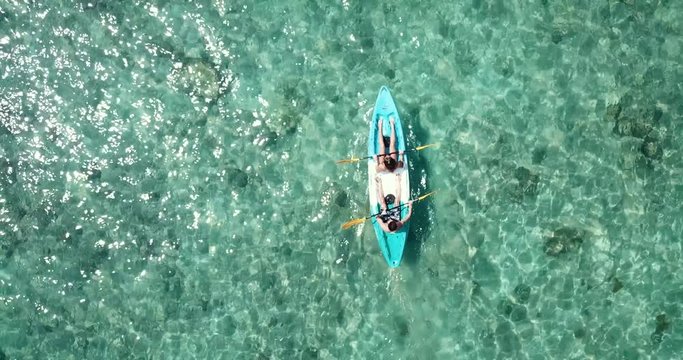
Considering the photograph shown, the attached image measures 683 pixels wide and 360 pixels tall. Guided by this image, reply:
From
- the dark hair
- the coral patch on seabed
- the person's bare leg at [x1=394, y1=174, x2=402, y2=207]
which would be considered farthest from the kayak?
the coral patch on seabed

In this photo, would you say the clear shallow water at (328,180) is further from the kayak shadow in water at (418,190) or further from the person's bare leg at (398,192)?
the person's bare leg at (398,192)

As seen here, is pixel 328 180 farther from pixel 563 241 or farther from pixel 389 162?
pixel 563 241

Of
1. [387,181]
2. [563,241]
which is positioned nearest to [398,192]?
[387,181]

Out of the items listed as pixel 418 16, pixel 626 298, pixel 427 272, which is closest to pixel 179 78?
pixel 418 16

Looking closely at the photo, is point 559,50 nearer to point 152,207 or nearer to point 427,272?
point 427,272

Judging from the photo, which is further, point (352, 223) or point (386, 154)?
point (352, 223)

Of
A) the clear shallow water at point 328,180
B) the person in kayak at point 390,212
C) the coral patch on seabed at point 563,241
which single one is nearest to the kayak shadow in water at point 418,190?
the clear shallow water at point 328,180
